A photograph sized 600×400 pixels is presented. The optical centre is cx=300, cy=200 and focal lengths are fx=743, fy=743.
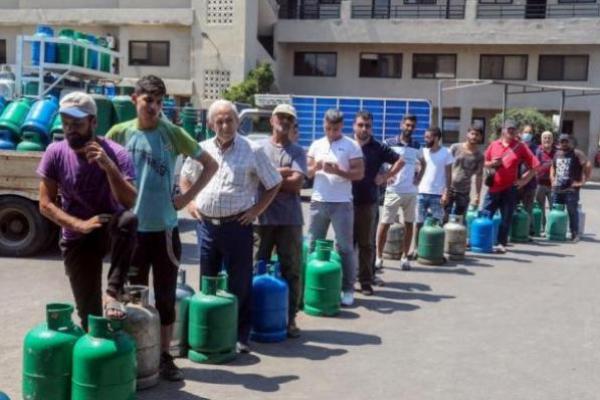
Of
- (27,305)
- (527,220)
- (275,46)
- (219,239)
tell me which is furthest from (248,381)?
(275,46)

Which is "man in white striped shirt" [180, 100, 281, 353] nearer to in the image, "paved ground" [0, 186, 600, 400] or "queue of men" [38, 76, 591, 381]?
"queue of men" [38, 76, 591, 381]

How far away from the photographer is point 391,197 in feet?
31.9

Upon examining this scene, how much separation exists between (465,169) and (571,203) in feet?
11.7

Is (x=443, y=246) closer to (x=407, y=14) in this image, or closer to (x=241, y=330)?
(x=241, y=330)

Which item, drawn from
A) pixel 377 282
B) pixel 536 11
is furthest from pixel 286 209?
pixel 536 11

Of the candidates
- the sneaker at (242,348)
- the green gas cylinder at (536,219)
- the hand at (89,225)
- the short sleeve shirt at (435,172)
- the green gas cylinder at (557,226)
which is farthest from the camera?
the green gas cylinder at (536,219)

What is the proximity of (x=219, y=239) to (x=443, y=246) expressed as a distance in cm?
552

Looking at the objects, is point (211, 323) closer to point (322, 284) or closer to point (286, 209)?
point (286, 209)

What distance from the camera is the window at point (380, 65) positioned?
36875 millimetres

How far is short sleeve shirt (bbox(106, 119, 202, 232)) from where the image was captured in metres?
4.99

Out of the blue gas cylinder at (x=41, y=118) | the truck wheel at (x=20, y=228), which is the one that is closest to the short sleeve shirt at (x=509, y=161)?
the blue gas cylinder at (x=41, y=118)

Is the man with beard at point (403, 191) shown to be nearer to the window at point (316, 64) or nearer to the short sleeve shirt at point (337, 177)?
the short sleeve shirt at point (337, 177)

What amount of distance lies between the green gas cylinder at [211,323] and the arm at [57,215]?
4.34ft

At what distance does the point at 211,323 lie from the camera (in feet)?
18.3
